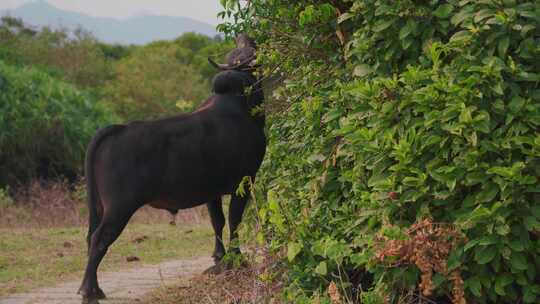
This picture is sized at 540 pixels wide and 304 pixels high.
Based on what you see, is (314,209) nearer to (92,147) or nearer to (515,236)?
(515,236)

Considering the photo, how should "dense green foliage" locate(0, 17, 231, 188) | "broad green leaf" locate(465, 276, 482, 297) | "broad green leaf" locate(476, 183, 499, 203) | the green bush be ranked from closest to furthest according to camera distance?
"broad green leaf" locate(476, 183, 499, 203)
"broad green leaf" locate(465, 276, 482, 297)
the green bush
"dense green foliage" locate(0, 17, 231, 188)

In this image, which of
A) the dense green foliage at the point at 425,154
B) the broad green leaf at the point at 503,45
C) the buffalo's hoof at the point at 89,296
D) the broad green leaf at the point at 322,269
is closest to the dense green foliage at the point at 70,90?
the buffalo's hoof at the point at 89,296

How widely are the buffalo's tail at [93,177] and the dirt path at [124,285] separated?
59cm

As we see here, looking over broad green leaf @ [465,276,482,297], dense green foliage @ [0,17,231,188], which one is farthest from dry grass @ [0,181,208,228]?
broad green leaf @ [465,276,482,297]

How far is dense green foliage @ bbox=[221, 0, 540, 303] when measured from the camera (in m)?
4.56

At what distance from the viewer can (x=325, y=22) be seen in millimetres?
5695

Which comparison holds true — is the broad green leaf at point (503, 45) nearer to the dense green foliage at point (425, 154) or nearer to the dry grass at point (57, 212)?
the dense green foliage at point (425, 154)

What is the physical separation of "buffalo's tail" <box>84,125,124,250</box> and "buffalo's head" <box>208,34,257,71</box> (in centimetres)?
143

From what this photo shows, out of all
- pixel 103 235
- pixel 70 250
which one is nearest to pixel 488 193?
pixel 103 235

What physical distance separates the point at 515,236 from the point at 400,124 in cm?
85

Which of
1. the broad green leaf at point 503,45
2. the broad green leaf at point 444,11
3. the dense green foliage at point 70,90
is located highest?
the broad green leaf at point 444,11

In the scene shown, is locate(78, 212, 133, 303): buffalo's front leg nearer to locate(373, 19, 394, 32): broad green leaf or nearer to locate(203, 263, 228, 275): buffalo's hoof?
locate(203, 263, 228, 275): buffalo's hoof

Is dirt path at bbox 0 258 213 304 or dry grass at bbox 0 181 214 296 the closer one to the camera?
dirt path at bbox 0 258 213 304

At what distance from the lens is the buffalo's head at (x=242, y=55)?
→ 798 centimetres
